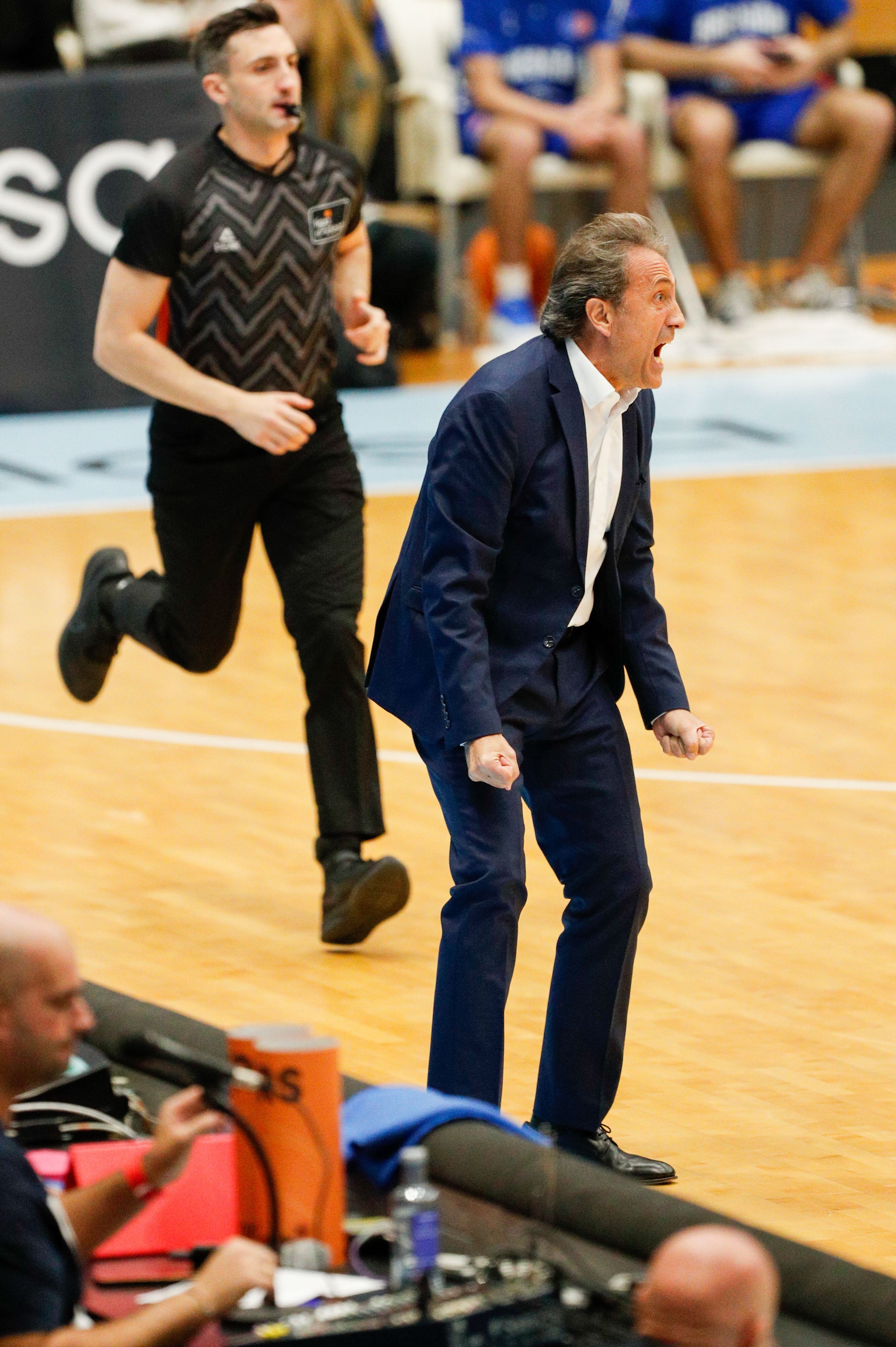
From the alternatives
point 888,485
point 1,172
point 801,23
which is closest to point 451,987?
point 888,485

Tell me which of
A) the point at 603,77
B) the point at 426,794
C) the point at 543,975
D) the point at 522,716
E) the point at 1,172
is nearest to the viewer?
the point at 522,716

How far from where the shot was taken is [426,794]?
22.3 ft

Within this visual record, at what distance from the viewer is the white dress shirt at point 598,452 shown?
407cm

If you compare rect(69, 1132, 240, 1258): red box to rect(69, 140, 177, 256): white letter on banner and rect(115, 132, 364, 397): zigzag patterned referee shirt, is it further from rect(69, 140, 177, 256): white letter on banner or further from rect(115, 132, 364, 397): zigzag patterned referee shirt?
rect(69, 140, 177, 256): white letter on banner

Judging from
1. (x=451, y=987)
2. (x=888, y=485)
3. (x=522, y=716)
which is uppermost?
(x=522, y=716)

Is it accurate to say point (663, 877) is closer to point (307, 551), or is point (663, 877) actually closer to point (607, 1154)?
point (307, 551)

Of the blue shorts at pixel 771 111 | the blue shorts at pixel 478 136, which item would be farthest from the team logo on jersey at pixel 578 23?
the blue shorts at pixel 771 111

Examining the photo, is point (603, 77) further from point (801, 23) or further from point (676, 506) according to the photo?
point (676, 506)

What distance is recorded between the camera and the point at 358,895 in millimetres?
5434

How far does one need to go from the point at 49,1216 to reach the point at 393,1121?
811 mm

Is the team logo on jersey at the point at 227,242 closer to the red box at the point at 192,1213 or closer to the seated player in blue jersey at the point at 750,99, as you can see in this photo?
the red box at the point at 192,1213

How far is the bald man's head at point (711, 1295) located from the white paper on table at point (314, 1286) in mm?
512

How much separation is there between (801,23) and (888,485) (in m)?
5.40

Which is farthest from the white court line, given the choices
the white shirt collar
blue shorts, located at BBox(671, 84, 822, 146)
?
blue shorts, located at BBox(671, 84, 822, 146)
